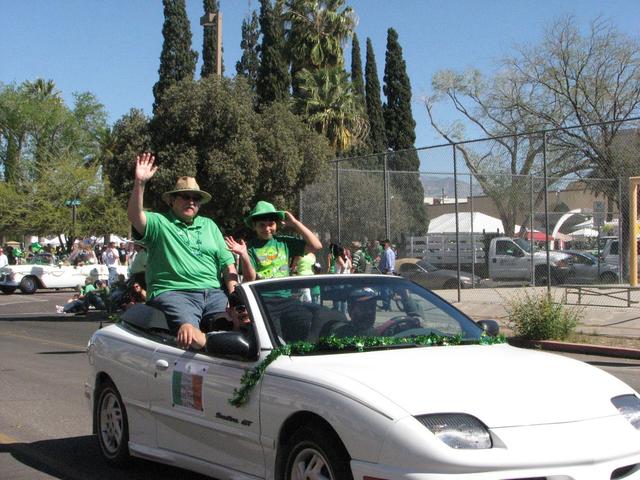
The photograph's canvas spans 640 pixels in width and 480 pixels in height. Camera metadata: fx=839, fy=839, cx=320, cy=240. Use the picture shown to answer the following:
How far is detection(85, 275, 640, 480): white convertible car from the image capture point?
3.67 metres

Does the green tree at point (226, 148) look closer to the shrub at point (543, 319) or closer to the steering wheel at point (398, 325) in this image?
the shrub at point (543, 319)

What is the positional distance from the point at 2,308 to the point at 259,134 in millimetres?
9947

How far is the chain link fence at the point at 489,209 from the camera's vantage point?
1975 centimetres

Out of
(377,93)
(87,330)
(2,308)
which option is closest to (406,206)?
(87,330)

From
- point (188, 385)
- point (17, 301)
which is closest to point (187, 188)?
point (188, 385)

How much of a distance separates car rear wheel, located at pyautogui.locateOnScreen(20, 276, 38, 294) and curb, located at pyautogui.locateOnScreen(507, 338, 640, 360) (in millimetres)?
21646

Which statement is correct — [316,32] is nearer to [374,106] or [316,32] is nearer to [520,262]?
[374,106]

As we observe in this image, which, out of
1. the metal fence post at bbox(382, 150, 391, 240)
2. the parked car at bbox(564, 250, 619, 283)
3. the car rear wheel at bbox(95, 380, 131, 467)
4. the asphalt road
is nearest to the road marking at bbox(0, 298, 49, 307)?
the asphalt road

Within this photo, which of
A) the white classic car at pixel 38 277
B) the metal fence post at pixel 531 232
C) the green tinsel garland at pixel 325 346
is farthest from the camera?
the white classic car at pixel 38 277

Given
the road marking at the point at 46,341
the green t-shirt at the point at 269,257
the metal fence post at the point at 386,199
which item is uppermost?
the metal fence post at the point at 386,199

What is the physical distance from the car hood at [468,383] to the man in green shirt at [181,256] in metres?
1.57

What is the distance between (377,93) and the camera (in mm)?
48594

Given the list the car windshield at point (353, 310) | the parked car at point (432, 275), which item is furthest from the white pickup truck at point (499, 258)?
the car windshield at point (353, 310)

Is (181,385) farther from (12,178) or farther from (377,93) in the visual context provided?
(12,178)
